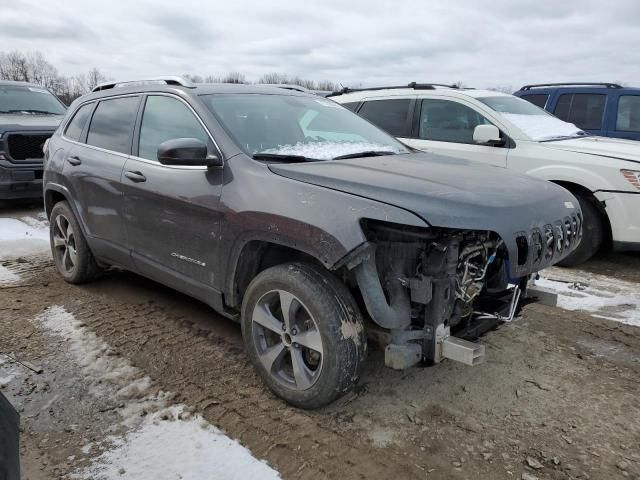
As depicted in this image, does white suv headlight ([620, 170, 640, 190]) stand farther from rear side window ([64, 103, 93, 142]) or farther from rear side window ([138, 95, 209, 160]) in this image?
rear side window ([64, 103, 93, 142])

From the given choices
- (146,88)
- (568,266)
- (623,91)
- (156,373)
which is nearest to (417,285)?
(156,373)

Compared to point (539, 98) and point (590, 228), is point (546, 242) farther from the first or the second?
point (539, 98)

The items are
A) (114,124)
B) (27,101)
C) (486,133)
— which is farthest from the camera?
(27,101)

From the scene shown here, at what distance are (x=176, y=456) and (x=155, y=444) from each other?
0.50ft

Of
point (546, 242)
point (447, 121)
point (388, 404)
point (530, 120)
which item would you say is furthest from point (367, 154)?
point (530, 120)

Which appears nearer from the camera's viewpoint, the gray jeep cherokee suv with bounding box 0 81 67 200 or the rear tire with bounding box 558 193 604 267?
the rear tire with bounding box 558 193 604 267

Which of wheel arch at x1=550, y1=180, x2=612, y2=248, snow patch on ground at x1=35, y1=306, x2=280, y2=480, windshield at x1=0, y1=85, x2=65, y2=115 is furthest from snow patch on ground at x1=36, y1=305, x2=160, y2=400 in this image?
windshield at x1=0, y1=85, x2=65, y2=115

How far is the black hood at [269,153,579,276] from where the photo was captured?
2.46 metres

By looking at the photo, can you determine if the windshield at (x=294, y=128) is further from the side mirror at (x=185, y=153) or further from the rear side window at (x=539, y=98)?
the rear side window at (x=539, y=98)

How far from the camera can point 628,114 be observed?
7945mm

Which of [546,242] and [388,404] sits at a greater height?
[546,242]

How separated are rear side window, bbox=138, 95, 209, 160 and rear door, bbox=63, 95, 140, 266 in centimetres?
19

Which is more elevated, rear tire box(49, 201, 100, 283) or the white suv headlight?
the white suv headlight

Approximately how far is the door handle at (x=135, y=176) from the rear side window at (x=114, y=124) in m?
0.24
